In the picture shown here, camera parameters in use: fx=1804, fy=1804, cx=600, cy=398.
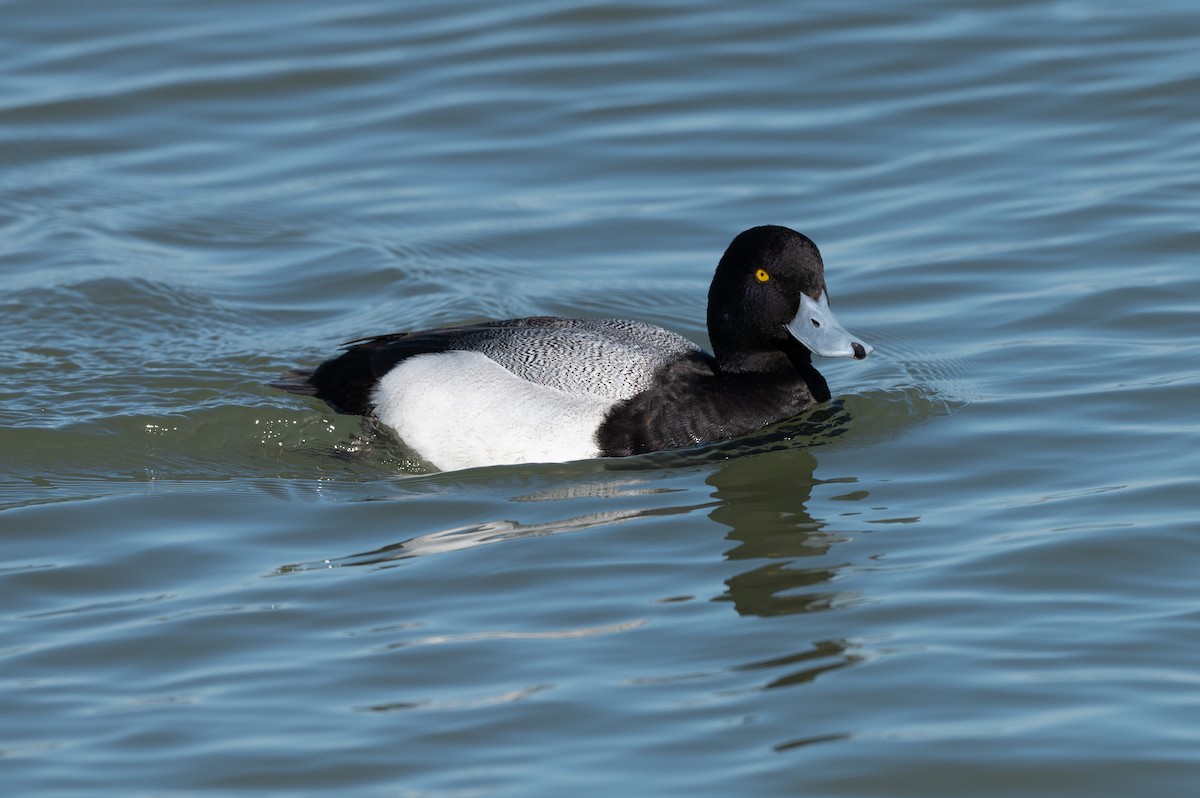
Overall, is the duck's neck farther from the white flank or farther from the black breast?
the white flank

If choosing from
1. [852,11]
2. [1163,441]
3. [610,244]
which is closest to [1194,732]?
[1163,441]

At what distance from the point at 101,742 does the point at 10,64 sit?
9.89 metres

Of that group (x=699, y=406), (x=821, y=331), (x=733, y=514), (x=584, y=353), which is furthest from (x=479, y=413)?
(x=821, y=331)

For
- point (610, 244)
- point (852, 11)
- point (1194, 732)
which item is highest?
point (852, 11)

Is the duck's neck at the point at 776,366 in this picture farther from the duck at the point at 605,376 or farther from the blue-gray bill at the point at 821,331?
the blue-gray bill at the point at 821,331

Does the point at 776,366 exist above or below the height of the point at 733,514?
above

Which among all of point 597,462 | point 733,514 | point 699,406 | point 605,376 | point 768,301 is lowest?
point 733,514

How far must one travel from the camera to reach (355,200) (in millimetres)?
11578

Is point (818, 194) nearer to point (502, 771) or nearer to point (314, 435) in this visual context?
point (314, 435)

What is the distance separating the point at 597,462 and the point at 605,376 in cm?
44

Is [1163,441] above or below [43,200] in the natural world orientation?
below

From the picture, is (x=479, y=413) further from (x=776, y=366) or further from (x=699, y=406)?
(x=776, y=366)

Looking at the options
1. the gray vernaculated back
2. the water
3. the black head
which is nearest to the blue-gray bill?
the black head

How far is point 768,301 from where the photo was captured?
8.16 metres
